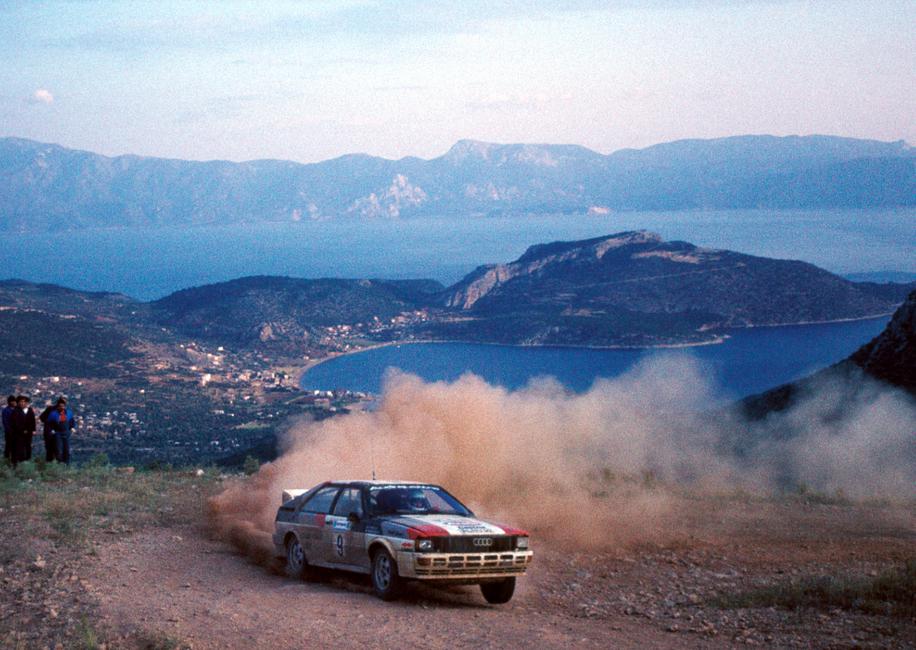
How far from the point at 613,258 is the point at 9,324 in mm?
86487

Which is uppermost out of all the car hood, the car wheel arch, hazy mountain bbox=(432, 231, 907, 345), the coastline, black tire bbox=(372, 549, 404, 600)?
the car hood

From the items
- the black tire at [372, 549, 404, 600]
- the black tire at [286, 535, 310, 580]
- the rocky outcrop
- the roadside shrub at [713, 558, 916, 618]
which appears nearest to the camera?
the roadside shrub at [713, 558, 916, 618]

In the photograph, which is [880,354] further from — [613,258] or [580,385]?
[613,258]

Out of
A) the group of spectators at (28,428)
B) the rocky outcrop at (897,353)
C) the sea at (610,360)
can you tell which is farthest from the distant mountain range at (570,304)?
the group of spectators at (28,428)

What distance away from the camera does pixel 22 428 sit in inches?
899

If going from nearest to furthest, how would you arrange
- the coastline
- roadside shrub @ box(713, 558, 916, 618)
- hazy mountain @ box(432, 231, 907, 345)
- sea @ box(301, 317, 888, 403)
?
roadside shrub @ box(713, 558, 916, 618)
sea @ box(301, 317, 888, 403)
the coastline
hazy mountain @ box(432, 231, 907, 345)

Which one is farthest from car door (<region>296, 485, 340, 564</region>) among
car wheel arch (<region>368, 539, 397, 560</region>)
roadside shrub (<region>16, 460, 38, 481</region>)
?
roadside shrub (<region>16, 460, 38, 481</region>)

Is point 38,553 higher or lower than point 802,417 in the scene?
higher

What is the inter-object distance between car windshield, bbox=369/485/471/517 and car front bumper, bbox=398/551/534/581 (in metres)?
1.20

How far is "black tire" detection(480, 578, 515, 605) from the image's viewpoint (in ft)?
41.3

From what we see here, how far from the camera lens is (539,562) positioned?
50.0 ft

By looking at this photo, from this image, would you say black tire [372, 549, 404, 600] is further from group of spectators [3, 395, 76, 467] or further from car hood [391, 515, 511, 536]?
group of spectators [3, 395, 76, 467]

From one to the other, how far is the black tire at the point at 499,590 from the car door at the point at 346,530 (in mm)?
1525

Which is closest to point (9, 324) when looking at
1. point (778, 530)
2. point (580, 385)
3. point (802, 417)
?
point (580, 385)
